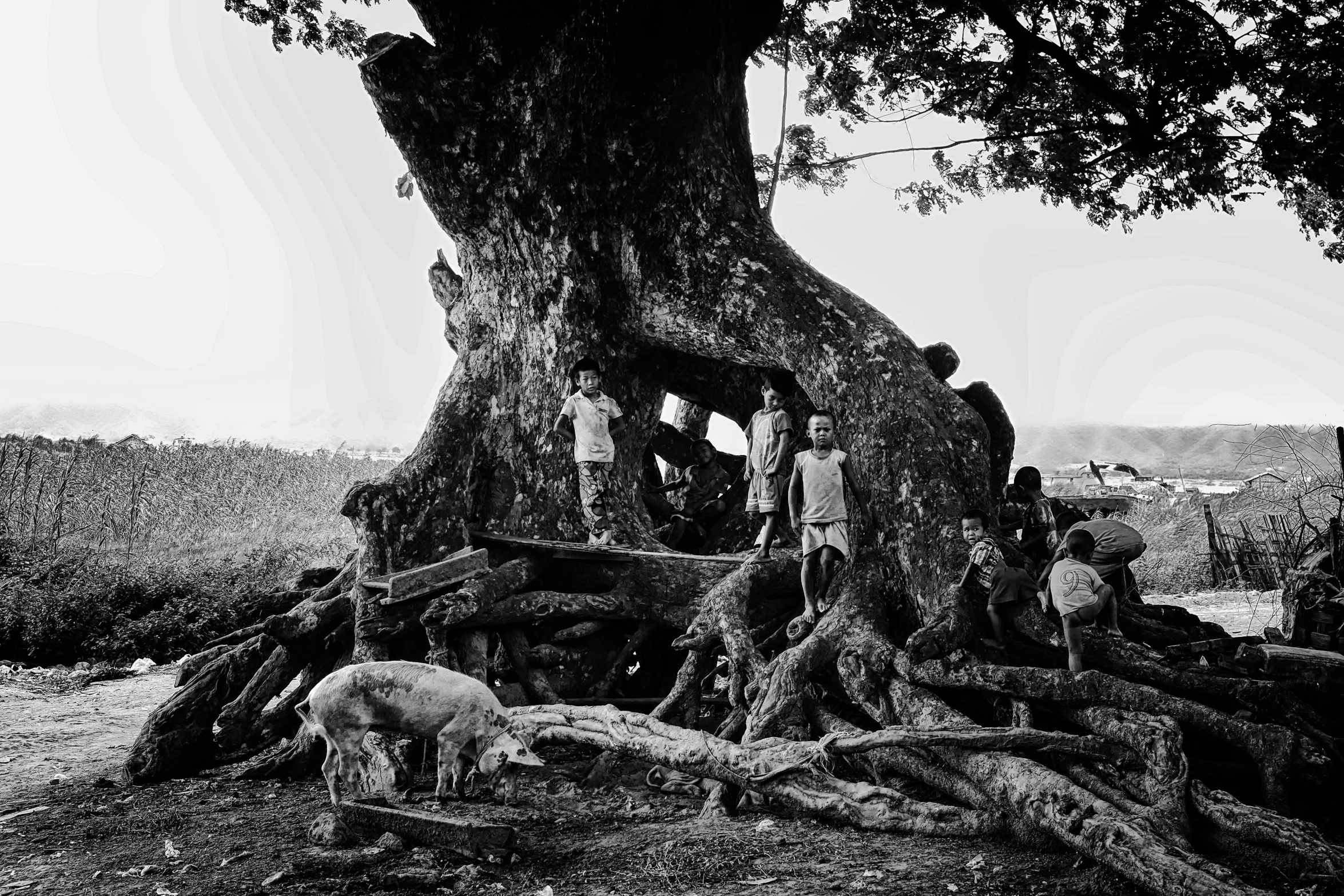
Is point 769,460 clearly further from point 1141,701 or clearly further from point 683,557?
point 1141,701

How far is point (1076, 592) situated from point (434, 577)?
442cm

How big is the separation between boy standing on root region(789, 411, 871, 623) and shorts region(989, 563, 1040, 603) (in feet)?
3.61

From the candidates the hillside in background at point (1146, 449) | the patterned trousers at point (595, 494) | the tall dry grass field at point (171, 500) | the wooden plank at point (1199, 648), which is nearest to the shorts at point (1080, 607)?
the wooden plank at point (1199, 648)

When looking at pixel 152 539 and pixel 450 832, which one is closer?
pixel 450 832

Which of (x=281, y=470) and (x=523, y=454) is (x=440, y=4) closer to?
(x=523, y=454)

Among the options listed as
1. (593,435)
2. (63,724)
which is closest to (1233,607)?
(593,435)

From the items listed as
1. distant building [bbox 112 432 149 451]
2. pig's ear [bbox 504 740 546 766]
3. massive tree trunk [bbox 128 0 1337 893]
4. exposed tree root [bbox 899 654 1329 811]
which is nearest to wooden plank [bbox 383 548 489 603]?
massive tree trunk [bbox 128 0 1337 893]

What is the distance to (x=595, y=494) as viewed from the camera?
912cm

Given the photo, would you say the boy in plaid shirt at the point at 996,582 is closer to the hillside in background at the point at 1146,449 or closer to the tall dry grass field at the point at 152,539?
the tall dry grass field at the point at 152,539

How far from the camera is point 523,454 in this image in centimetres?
946

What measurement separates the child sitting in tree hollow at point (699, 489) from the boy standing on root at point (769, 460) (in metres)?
2.30

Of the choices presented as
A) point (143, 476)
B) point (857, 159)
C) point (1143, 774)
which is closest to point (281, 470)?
point (143, 476)

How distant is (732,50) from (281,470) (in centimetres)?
1652

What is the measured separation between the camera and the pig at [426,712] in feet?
18.5
